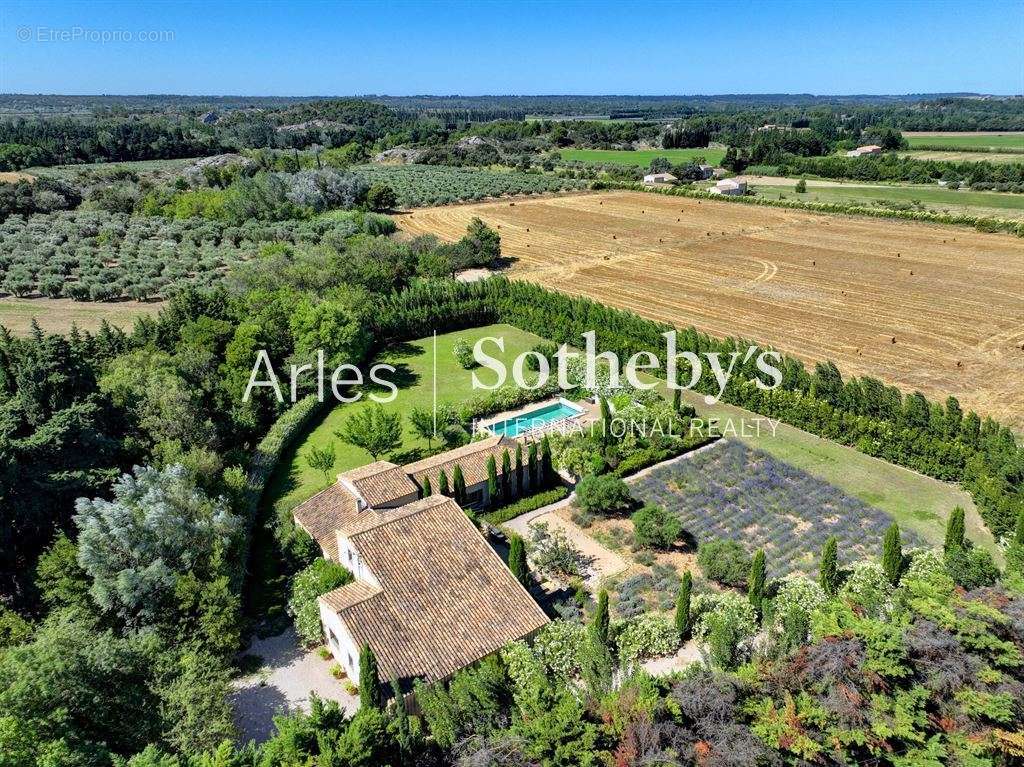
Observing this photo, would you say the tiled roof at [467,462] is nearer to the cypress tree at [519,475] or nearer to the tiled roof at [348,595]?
the cypress tree at [519,475]

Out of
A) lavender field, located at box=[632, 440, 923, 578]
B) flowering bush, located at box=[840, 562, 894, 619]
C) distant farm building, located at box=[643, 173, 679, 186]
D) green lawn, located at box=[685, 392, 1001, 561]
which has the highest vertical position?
distant farm building, located at box=[643, 173, 679, 186]

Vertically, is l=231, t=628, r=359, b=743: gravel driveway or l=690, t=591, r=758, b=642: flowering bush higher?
l=690, t=591, r=758, b=642: flowering bush

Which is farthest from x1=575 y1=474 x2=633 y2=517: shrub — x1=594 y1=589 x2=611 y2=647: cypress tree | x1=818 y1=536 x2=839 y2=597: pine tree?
x1=818 y1=536 x2=839 y2=597: pine tree

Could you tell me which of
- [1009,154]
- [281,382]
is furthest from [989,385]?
[1009,154]

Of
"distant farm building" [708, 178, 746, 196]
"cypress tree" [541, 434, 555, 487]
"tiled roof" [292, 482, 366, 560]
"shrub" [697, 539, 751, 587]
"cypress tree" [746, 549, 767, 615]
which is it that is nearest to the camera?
"cypress tree" [746, 549, 767, 615]

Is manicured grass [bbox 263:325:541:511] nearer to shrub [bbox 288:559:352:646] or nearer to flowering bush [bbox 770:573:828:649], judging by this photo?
shrub [bbox 288:559:352:646]

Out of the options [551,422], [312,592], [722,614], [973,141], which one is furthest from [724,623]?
[973,141]

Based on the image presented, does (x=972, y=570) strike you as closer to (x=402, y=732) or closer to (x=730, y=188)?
(x=402, y=732)
